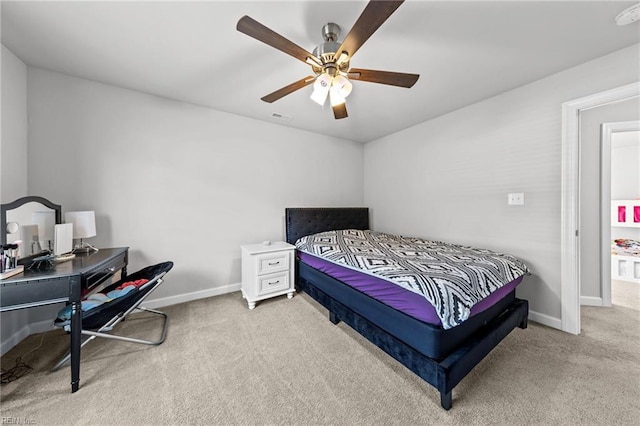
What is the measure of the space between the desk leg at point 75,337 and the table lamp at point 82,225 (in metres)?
0.85

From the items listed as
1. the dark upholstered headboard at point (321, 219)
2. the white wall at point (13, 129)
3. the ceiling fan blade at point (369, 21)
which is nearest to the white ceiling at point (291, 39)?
the white wall at point (13, 129)

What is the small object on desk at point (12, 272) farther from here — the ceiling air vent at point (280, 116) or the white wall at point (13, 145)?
the ceiling air vent at point (280, 116)

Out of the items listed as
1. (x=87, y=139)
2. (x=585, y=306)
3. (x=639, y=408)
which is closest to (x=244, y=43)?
(x=87, y=139)

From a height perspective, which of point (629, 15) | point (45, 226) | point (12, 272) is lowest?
point (12, 272)

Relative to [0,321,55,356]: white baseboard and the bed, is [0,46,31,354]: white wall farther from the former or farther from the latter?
the bed

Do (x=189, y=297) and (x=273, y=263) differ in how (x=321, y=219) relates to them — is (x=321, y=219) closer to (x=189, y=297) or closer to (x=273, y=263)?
(x=273, y=263)

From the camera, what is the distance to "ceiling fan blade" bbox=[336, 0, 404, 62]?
1019 millimetres

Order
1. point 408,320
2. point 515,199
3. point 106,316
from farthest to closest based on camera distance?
point 515,199 < point 106,316 < point 408,320

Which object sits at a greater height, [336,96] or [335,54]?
[335,54]

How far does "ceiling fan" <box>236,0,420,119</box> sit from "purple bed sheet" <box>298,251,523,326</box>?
1.45 meters

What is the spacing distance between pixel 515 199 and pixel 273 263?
274 centimetres

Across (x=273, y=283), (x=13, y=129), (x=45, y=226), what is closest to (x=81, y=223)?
(x=45, y=226)

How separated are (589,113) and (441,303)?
3255 mm

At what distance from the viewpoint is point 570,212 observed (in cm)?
201
